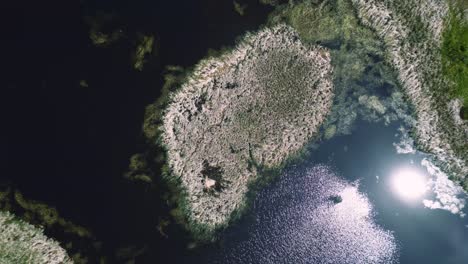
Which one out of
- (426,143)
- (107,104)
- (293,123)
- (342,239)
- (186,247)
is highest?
(426,143)

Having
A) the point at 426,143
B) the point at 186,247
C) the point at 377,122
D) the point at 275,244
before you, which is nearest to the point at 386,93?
the point at 377,122

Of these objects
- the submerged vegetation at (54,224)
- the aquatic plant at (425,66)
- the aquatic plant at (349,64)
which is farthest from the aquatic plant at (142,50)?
the aquatic plant at (425,66)

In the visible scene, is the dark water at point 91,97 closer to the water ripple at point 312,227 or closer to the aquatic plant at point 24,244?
the aquatic plant at point 24,244

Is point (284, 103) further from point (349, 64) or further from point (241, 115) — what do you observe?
point (349, 64)

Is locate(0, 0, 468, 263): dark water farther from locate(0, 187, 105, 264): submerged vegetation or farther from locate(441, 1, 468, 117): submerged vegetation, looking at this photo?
locate(441, 1, 468, 117): submerged vegetation

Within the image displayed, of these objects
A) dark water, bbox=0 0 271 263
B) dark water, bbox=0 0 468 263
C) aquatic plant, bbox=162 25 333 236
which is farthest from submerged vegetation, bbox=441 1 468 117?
dark water, bbox=0 0 271 263

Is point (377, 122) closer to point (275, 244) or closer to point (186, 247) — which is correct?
point (275, 244)

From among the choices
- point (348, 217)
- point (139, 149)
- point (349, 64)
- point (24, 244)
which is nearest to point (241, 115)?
point (139, 149)

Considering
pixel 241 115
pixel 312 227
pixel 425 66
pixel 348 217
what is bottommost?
pixel 312 227
